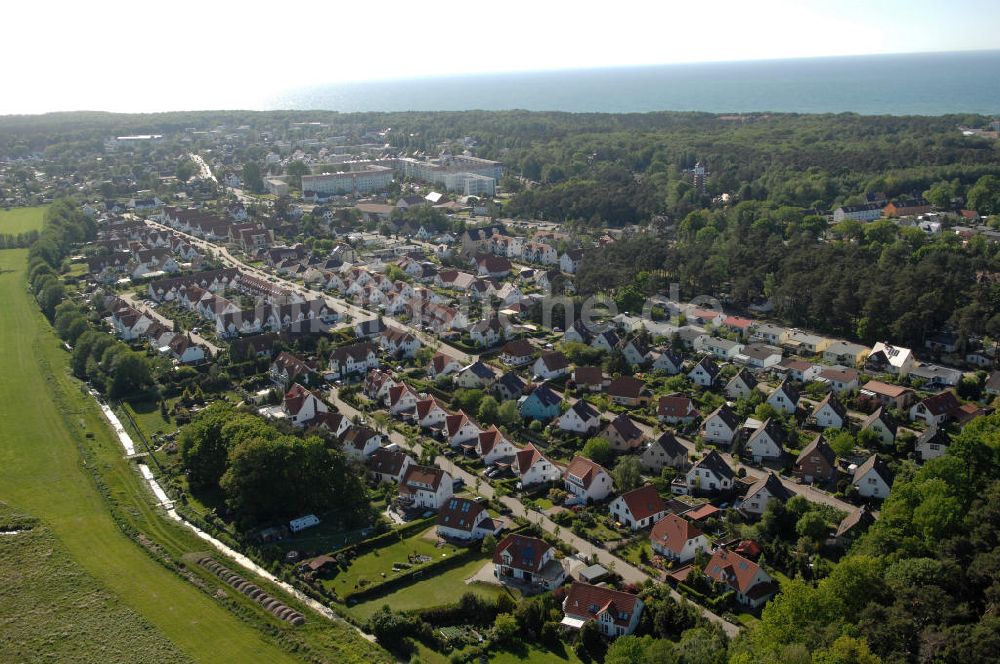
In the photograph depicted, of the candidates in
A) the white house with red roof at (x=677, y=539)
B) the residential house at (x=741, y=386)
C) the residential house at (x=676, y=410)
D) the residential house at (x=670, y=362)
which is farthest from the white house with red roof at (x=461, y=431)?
the residential house at (x=741, y=386)

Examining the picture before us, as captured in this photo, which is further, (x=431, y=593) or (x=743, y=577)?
(x=431, y=593)

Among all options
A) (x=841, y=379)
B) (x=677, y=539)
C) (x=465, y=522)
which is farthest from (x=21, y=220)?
(x=677, y=539)

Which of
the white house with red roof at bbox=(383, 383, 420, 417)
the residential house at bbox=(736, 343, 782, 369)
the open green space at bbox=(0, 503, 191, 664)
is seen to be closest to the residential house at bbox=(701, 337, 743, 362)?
the residential house at bbox=(736, 343, 782, 369)

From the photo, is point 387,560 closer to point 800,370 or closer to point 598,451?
point 598,451

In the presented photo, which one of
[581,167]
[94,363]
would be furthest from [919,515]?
[581,167]

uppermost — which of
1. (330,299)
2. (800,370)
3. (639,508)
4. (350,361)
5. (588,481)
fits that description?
(330,299)
